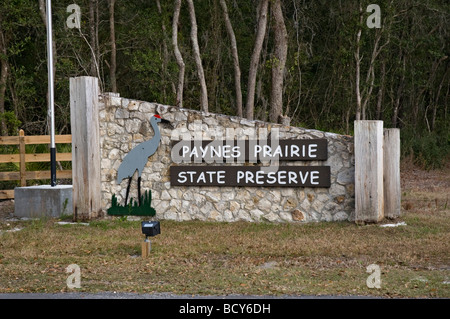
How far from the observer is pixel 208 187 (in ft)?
41.2

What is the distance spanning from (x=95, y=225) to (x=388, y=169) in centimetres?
575

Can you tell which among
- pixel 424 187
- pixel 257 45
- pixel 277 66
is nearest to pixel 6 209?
pixel 277 66

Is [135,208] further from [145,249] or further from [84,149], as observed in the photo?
[145,249]

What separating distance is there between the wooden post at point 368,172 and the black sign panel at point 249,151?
0.70 meters

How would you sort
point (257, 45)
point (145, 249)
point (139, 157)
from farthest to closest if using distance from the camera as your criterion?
point (257, 45), point (139, 157), point (145, 249)

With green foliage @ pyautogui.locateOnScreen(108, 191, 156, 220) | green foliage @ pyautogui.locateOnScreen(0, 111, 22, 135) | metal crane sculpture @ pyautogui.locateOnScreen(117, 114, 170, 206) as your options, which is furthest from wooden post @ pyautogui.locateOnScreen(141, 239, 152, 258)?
green foliage @ pyautogui.locateOnScreen(0, 111, 22, 135)

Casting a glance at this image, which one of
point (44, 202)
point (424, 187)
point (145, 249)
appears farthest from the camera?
point (424, 187)

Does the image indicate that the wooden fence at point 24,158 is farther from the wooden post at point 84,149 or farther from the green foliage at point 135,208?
the green foliage at point 135,208

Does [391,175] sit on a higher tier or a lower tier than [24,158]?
lower

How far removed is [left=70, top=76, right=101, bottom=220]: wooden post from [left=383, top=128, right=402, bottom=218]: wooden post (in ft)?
18.8

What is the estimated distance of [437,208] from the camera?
13.7m

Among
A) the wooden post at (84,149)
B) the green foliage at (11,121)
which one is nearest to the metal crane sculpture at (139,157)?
the wooden post at (84,149)

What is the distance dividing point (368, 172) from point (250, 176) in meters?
2.27

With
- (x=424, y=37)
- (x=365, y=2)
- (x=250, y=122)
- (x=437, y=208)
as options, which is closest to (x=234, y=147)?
(x=250, y=122)
